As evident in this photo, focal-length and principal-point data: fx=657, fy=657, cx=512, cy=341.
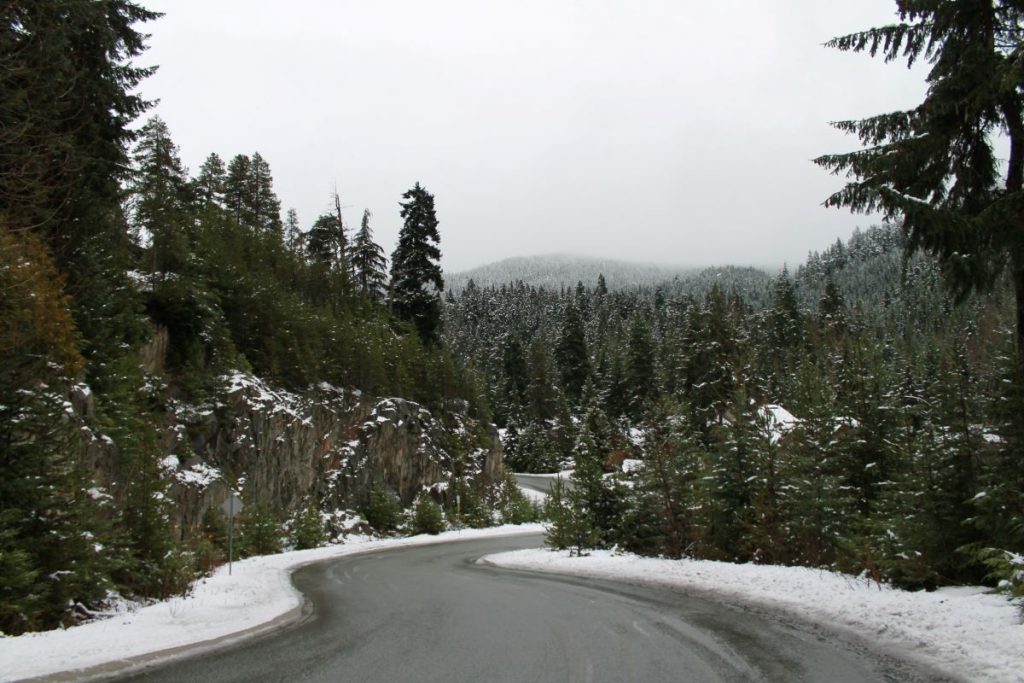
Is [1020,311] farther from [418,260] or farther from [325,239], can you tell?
[325,239]

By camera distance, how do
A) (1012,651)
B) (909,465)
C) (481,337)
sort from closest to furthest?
(1012,651) → (909,465) → (481,337)

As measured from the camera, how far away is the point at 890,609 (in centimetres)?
979

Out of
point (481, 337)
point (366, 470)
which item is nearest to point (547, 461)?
point (366, 470)

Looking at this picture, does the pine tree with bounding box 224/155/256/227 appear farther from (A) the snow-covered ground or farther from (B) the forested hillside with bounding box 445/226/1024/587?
(A) the snow-covered ground

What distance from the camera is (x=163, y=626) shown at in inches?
395

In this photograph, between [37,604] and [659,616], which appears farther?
[659,616]

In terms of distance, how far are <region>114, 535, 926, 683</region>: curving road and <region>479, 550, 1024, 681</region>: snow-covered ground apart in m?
0.71

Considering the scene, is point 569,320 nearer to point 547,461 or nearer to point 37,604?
point 547,461

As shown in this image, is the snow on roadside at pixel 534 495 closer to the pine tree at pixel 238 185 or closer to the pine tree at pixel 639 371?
the pine tree at pixel 639 371

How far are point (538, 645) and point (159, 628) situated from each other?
5.73 meters

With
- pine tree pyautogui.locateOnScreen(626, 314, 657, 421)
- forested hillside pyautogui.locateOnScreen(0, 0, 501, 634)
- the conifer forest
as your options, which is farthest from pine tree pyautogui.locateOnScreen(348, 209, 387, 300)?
pine tree pyautogui.locateOnScreen(626, 314, 657, 421)

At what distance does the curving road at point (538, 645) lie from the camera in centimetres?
729

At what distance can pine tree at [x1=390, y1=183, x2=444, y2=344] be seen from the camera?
177 feet

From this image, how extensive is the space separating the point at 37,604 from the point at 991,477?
14744 millimetres
